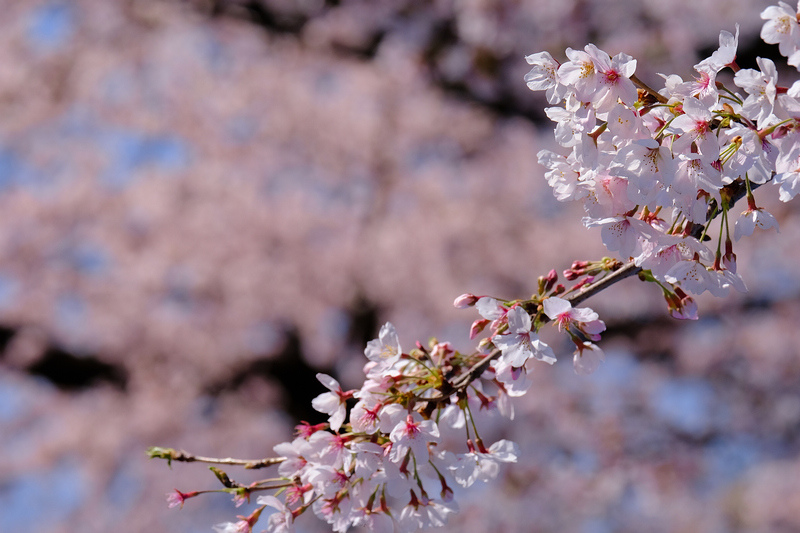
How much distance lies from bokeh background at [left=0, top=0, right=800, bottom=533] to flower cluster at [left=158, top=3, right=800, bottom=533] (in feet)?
15.7

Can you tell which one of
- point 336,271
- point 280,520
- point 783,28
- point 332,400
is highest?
point 336,271

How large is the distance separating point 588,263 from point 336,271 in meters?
5.49

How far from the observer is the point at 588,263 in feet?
3.75

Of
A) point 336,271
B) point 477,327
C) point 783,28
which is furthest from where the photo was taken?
point 336,271

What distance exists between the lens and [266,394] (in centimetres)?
617

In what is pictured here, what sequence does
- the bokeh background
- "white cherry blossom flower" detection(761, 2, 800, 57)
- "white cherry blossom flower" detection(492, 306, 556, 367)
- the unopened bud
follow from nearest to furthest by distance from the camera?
"white cherry blossom flower" detection(761, 2, 800, 57) → "white cherry blossom flower" detection(492, 306, 556, 367) → the unopened bud → the bokeh background

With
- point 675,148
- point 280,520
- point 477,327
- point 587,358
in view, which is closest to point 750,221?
point 675,148

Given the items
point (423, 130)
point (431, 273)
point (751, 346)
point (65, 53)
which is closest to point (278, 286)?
point (431, 273)

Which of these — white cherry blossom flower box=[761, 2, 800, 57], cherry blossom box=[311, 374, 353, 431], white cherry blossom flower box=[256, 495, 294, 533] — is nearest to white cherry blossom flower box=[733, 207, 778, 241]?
white cherry blossom flower box=[761, 2, 800, 57]

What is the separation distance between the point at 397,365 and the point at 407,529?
0.35 meters

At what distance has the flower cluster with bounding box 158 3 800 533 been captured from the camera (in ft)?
2.95

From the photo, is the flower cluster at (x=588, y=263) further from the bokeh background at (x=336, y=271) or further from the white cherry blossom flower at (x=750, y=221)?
the bokeh background at (x=336, y=271)

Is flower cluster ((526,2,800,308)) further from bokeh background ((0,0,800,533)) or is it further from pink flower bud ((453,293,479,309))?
bokeh background ((0,0,800,533))

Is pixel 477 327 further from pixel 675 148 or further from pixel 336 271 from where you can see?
pixel 336 271
